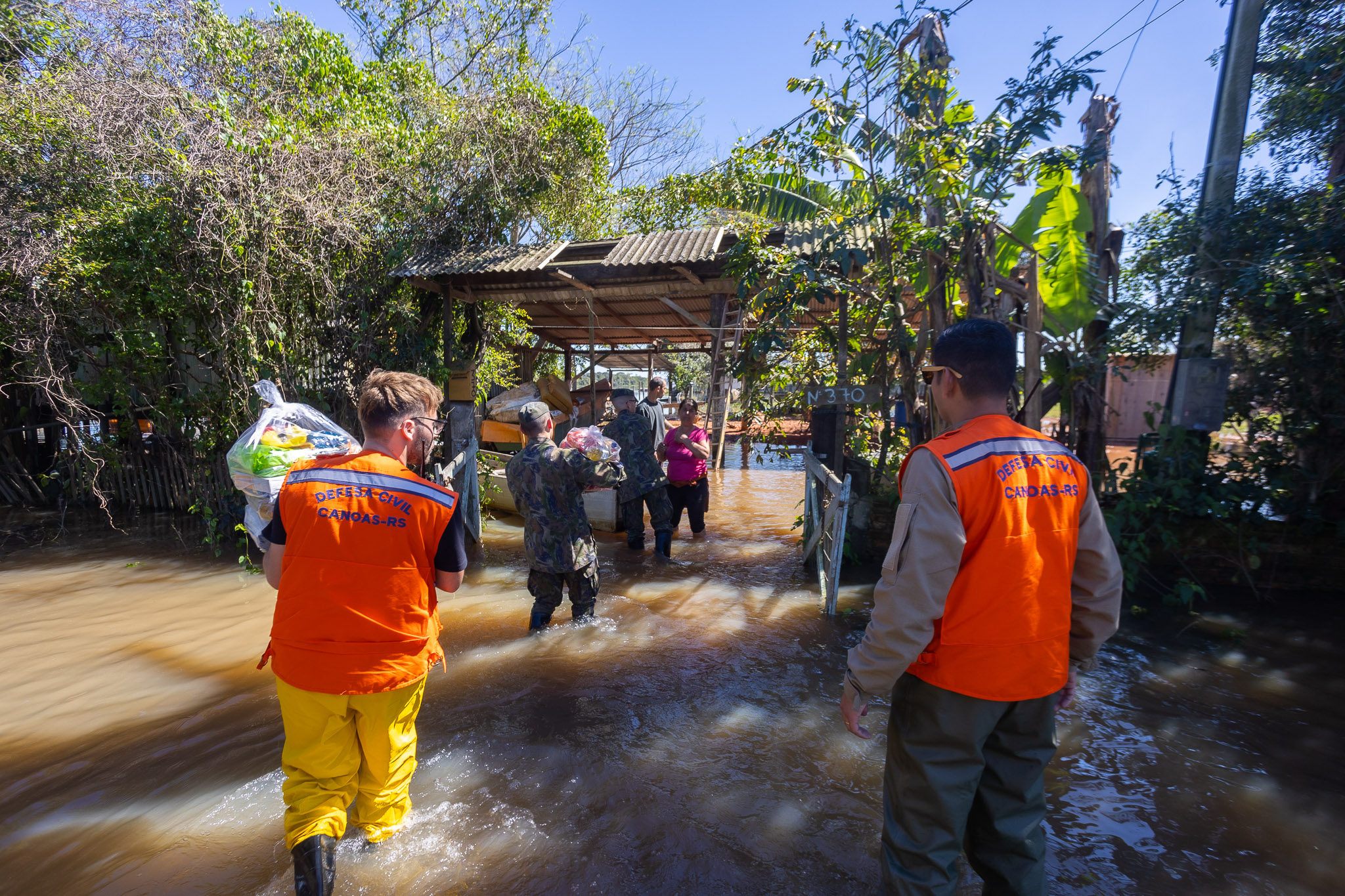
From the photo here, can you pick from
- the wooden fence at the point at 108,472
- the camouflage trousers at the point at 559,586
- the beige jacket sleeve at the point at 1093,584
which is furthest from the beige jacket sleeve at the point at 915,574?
the wooden fence at the point at 108,472

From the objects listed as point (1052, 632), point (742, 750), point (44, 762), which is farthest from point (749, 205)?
point (44, 762)

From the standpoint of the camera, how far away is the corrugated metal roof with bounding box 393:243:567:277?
7.54m

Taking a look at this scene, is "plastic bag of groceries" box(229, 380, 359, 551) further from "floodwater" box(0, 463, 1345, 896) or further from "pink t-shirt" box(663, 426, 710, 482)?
"pink t-shirt" box(663, 426, 710, 482)

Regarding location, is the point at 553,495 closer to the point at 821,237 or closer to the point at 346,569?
the point at 346,569

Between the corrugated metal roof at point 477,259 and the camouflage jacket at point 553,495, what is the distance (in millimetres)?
3613

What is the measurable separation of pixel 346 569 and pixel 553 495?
8.08ft

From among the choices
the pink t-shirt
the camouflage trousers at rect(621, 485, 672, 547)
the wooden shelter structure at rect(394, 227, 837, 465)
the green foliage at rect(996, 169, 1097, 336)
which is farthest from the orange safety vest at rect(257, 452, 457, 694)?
the pink t-shirt

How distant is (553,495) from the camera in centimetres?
461

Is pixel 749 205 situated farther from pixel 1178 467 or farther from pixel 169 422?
pixel 169 422

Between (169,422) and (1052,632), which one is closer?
(1052,632)

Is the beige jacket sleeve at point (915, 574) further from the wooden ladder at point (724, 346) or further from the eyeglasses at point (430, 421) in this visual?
the wooden ladder at point (724, 346)

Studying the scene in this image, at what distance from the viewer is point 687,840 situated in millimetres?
2734

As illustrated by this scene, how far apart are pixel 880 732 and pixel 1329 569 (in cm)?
495

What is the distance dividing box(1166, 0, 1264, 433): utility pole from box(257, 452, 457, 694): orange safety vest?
6.45 metres
